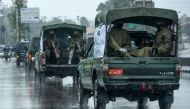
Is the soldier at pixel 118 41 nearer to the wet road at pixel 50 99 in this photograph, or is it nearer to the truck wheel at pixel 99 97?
the truck wheel at pixel 99 97

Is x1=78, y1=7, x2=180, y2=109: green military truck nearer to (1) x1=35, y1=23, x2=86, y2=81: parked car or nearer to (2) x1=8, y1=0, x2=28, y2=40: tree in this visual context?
(1) x1=35, y1=23, x2=86, y2=81: parked car

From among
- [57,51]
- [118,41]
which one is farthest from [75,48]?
[118,41]

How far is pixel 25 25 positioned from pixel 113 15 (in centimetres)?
9284

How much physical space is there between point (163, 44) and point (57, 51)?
13418 millimetres

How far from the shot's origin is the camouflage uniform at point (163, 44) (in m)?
15.7

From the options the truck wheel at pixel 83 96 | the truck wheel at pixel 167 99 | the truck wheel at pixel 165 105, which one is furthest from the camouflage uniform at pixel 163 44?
the truck wheel at pixel 83 96

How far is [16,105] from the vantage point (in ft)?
59.6

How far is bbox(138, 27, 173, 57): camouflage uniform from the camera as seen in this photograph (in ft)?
51.4

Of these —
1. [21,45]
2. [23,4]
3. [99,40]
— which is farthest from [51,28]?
[23,4]

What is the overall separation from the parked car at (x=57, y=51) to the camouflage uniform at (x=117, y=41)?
1140cm

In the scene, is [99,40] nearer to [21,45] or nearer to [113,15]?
[113,15]

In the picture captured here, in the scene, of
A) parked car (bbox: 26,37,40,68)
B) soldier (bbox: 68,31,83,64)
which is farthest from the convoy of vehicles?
parked car (bbox: 26,37,40,68)

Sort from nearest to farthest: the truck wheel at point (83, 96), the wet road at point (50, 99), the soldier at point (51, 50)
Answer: the truck wheel at point (83, 96), the wet road at point (50, 99), the soldier at point (51, 50)

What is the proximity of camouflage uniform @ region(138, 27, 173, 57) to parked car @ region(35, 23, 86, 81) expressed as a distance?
11715 millimetres
